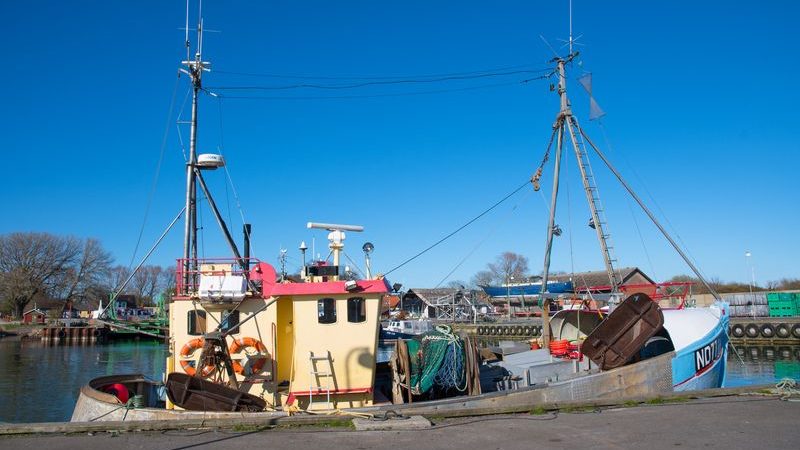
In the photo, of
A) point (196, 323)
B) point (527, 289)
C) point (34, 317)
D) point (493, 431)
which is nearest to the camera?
point (493, 431)

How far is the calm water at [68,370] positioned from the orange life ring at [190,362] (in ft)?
39.9

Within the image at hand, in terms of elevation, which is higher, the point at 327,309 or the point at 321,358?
the point at 327,309

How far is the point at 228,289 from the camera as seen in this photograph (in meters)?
12.8

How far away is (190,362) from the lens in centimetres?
1323

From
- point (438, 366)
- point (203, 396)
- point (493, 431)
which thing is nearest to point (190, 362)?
point (203, 396)

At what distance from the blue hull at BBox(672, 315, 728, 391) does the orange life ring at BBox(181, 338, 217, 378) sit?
1091 centimetres

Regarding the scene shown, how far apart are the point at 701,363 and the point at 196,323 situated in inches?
494

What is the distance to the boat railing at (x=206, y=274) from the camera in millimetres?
12898

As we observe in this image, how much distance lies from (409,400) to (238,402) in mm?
3591

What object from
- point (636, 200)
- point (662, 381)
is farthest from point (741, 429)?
point (636, 200)

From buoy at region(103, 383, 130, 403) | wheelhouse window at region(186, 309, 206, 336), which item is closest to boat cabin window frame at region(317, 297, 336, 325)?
wheelhouse window at region(186, 309, 206, 336)

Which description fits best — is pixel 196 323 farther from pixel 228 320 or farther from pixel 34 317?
pixel 34 317

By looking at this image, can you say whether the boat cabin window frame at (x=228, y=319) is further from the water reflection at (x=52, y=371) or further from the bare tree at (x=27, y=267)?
the bare tree at (x=27, y=267)

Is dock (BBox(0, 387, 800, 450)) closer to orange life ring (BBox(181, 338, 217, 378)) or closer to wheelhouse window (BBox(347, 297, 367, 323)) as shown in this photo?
Result: wheelhouse window (BBox(347, 297, 367, 323))
